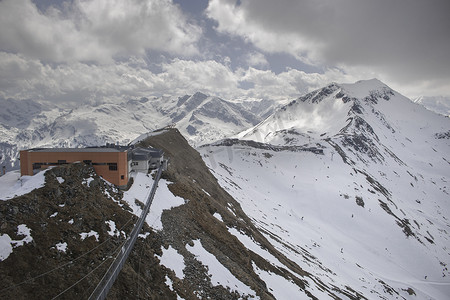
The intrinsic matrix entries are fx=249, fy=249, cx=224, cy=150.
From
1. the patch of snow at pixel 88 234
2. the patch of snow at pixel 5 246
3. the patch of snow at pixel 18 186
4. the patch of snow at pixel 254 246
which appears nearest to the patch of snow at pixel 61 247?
the patch of snow at pixel 88 234

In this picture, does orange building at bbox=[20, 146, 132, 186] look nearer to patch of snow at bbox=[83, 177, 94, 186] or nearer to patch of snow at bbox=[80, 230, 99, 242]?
patch of snow at bbox=[83, 177, 94, 186]

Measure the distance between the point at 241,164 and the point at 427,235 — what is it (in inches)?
4089

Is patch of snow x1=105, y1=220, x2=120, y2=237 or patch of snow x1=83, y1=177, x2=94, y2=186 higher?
patch of snow x1=83, y1=177, x2=94, y2=186

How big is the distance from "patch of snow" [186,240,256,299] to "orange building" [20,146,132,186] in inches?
568

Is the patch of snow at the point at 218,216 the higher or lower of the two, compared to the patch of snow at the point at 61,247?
lower

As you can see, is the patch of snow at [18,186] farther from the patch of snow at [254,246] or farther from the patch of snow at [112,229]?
the patch of snow at [254,246]

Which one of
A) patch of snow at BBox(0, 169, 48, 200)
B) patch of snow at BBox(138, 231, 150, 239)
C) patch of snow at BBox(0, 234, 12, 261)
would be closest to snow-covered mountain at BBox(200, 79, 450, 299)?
patch of snow at BBox(138, 231, 150, 239)

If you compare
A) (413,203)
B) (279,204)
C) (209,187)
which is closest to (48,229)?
(209,187)

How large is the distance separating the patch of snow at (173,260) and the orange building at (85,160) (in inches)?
521

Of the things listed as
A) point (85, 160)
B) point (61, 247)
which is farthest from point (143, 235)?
point (85, 160)

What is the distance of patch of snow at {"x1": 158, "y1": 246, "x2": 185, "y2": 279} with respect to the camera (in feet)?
78.4

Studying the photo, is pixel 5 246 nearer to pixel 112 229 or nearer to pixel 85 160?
pixel 112 229

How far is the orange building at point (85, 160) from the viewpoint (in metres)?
33.8

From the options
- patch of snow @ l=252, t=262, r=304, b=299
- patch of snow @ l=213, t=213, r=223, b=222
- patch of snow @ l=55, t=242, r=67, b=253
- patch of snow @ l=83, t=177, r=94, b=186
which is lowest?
patch of snow @ l=252, t=262, r=304, b=299
